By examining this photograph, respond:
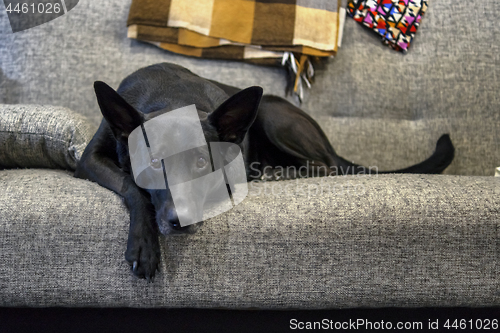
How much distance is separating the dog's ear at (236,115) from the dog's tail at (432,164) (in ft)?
2.27

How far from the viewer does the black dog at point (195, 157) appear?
3.55ft

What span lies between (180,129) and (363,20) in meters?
1.41

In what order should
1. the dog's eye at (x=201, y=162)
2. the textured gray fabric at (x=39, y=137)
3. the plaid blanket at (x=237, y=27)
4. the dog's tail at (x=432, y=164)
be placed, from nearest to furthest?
the dog's eye at (x=201, y=162) < the textured gray fabric at (x=39, y=137) < the dog's tail at (x=432, y=164) < the plaid blanket at (x=237, y=27)

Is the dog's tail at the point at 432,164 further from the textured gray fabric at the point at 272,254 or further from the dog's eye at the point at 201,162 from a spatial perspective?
the dog's eye at the point at 201,162

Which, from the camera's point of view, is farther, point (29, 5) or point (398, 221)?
point (29, 5)

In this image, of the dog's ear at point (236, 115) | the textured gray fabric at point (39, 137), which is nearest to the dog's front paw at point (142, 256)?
the dog's ear at point (236, 115)

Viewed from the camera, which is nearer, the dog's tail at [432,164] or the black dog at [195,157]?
the black dog at [195,157]

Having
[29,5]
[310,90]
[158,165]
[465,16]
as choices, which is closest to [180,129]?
[158,165]

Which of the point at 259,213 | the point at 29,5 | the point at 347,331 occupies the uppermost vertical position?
the point at 29,5

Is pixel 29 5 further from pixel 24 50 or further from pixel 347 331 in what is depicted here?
pixel 347 331

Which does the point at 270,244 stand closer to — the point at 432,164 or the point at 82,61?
the point at 432,164

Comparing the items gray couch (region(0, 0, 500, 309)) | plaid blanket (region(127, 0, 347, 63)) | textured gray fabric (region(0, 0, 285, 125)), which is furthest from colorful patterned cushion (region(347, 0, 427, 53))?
gray couch (region(0, 0, 500, 309))

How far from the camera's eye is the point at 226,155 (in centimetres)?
133

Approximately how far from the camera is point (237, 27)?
203cm
